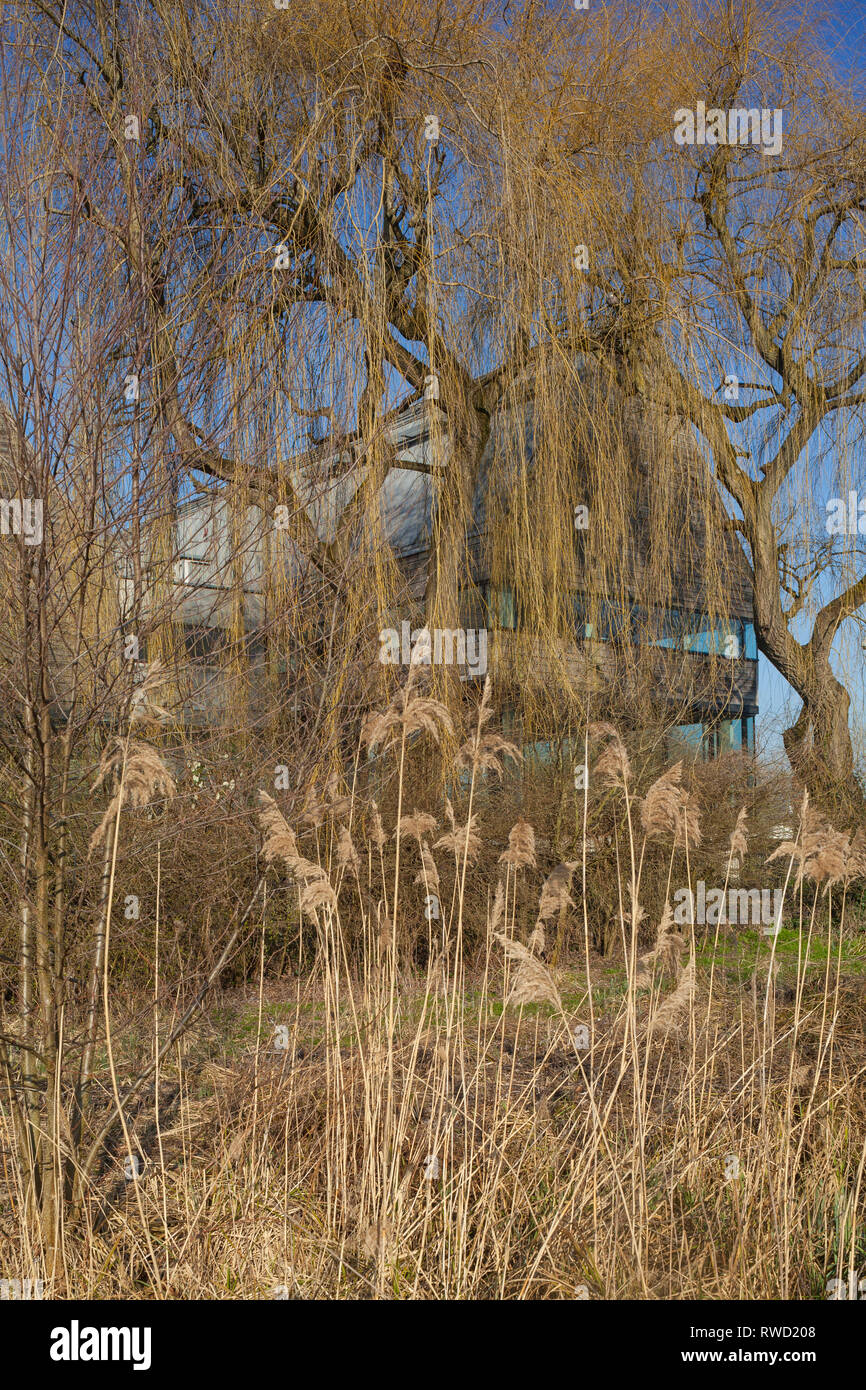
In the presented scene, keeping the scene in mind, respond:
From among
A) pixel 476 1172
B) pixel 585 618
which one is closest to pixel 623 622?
pixel 585 618

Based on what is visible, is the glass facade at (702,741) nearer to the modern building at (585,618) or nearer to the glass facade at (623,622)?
the modern building at (585,618)

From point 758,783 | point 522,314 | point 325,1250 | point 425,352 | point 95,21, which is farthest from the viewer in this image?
point 758,783

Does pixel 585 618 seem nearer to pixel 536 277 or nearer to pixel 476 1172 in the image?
pixel 536 277

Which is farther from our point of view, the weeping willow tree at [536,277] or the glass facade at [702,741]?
the glass facade at [702,741]

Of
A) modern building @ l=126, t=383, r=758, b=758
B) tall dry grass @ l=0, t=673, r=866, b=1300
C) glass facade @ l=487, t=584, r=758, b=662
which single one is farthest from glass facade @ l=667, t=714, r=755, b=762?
tall dry grass @ l=0, t=673, r=866, b=1300

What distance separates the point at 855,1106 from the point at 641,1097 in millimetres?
1506

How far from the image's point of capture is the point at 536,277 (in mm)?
5977

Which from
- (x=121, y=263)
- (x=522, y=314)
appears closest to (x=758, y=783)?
(x=522, y=314)

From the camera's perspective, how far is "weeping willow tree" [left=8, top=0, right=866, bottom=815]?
16.6 ft

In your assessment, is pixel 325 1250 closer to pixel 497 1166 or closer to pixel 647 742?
pixel 497 1166

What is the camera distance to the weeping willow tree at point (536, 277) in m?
5.07

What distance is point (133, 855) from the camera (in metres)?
2.94

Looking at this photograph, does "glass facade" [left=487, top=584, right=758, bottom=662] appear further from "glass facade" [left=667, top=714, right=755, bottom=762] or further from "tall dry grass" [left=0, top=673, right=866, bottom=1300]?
"tall dry grass" [left=0, top=673, right=866, bottom=1300]

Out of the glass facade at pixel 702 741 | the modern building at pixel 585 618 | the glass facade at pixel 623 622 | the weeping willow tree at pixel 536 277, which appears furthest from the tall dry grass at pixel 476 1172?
the glass facade at pixel 702 741
